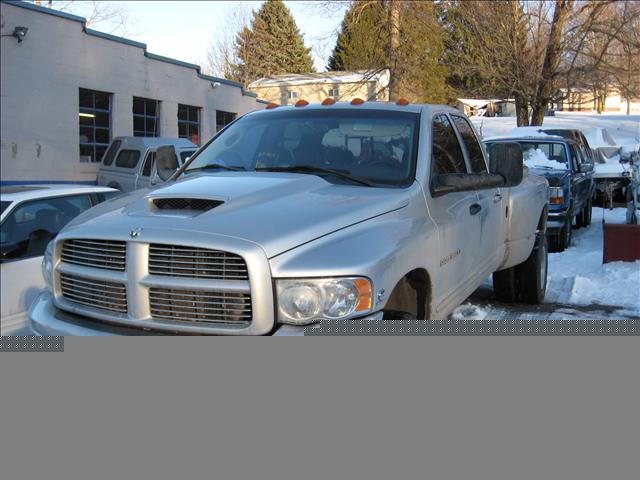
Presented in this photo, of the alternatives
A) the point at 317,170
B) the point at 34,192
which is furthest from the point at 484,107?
the point at 317,170

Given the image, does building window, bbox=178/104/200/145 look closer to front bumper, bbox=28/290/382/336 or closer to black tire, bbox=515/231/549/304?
black tire, bbox=515/231/549/304

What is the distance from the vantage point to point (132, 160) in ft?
53.3

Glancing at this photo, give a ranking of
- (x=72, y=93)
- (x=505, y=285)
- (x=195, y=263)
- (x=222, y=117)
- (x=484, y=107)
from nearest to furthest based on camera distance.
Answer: (x=195, y=263)
(x=505, y=285)
(x=72, y=93)
(x=222, y=117)
(x=484, y=107)

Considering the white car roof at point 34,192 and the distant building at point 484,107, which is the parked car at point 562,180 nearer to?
the white car roof at point 34,192

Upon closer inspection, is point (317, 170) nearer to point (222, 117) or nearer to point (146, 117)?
point (146, 117)

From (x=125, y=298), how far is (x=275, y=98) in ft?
74.5

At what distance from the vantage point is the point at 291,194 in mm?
3359

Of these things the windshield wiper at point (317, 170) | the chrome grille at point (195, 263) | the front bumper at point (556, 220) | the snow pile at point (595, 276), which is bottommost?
the snow pile at point (595, 276)

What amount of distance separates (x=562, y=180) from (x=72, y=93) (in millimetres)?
13198

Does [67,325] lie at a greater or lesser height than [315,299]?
lesser

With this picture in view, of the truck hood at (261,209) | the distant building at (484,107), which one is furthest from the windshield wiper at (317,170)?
the distant building at (484,107)

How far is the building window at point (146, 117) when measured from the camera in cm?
2145

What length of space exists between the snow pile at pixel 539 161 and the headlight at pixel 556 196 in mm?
1134

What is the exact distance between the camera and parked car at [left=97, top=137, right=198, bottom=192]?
50.1ft
